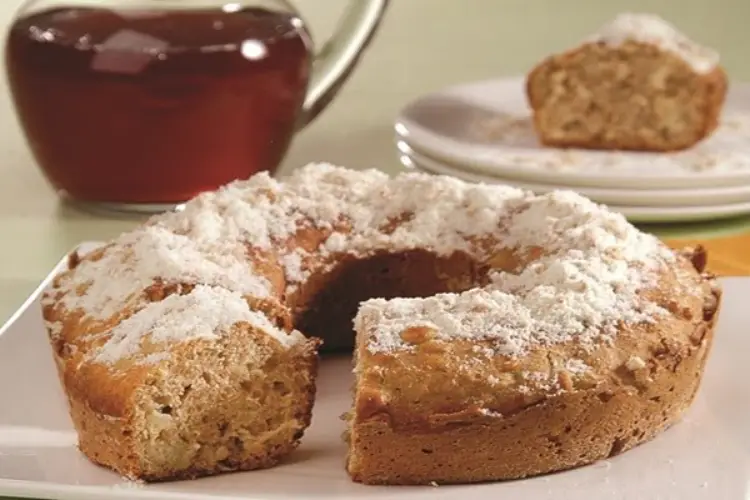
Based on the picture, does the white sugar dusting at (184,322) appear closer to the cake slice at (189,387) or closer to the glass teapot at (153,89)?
the cake slice at (189,387)

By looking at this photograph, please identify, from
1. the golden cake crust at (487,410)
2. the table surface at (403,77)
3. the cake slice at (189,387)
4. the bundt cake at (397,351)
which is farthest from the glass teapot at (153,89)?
the golden cake crust at (487,410)

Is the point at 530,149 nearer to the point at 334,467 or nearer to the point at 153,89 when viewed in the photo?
the point at 153,89

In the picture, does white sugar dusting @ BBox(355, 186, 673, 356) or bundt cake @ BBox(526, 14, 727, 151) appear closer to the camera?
white sugar dusting @ BBox(355, 186, 673, 356)

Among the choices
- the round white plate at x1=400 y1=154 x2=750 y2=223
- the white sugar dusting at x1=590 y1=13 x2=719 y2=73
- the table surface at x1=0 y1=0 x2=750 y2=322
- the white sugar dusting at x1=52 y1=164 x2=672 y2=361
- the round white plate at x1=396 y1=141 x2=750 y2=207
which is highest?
the white sugar dusting at x1=52 y1=164 x2=672 y2=361

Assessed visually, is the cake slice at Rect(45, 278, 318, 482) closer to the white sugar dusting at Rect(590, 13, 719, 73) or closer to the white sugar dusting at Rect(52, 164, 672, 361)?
the white sugar dusting at Rect(52, 164, 672, 361)

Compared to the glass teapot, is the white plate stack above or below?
below

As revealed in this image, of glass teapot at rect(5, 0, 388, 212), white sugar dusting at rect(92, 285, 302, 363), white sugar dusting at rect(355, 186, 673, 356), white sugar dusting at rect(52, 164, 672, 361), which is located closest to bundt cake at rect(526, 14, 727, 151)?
glass teapot at rect(5, 0, 388, 212)

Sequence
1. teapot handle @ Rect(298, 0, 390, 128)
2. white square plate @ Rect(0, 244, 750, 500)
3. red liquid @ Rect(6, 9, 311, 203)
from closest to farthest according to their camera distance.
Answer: white square plate @ Rect(0, 244, 750, 500), red liquid @ Rect(6, 9, 311, 203), teapot handle @ Rect(298, 0, 390, 128)

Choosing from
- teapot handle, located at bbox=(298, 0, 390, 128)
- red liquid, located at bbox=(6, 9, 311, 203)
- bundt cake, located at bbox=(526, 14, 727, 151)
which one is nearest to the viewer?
red liquid, located at bbox=(6, 9, 311, 203)

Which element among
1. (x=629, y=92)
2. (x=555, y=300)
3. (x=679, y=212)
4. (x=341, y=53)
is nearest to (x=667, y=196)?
(x=679, y=212)
